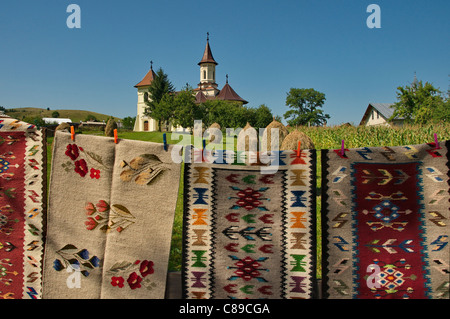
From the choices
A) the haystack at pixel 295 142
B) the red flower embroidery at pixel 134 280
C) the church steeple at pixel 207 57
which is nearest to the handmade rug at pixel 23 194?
the red flower embroidery at pixel 134 280

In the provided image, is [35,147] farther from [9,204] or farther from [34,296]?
[34,296]

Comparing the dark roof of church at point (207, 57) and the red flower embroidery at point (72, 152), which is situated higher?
the dark roof of church at point (207, 57)

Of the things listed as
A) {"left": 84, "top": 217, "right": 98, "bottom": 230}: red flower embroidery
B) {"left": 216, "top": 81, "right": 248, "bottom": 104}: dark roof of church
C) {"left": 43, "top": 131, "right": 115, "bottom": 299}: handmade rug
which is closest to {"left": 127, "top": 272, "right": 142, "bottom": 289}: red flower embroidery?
{"left": 43, "top": 131, "right": 115, "bottom": 299}: handmade rug

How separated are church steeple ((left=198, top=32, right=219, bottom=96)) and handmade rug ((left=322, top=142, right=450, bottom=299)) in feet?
216

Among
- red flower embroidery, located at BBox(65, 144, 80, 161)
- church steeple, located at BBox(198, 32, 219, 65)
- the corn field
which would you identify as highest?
church steeple, located at BBox(198, 32, 219, 65)

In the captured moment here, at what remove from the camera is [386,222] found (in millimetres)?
2252

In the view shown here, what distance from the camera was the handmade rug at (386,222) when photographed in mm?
2229

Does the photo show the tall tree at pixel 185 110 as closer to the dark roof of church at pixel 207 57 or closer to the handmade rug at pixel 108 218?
the dark roof of church at pixel 207 57

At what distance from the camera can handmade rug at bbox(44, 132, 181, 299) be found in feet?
7.73

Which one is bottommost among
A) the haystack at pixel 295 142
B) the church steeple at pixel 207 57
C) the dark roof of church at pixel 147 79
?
the haystack at pixel 295 142

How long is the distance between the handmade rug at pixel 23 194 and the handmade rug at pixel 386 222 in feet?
8.06

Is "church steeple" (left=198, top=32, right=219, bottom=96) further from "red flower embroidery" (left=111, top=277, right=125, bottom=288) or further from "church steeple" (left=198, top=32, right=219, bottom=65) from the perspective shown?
"red flower embroidery" (left=111, top=277, right=125, bottom=288)

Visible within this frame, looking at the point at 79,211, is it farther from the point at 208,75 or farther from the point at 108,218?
the point at 208,75
